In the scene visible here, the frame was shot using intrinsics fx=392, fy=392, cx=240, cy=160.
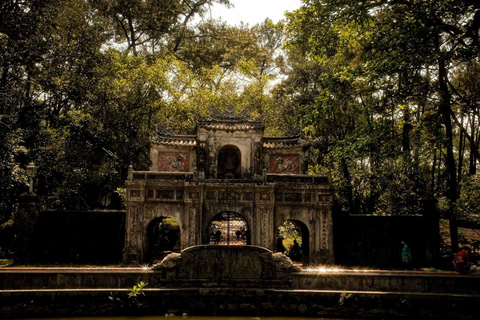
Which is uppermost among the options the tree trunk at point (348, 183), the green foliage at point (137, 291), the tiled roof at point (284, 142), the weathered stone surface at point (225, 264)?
the tiled roof at point (284, 142)

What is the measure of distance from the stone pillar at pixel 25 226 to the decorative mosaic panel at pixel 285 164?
11673mm

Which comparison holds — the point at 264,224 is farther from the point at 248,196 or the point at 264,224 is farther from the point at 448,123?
the point at 448,123

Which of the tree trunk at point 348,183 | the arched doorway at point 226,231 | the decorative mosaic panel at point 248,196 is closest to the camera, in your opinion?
the decorative mosaic panel at point 248,196

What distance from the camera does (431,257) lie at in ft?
57.9

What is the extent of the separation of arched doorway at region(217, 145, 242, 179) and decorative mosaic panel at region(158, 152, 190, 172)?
1731 mm

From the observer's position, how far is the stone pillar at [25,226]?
17438mm

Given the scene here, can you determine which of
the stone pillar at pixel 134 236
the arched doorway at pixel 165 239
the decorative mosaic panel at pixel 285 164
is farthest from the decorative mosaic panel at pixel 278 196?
the arched doorway at pixel 165 239

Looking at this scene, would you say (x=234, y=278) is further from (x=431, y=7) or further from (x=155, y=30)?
(x=155, y=30)

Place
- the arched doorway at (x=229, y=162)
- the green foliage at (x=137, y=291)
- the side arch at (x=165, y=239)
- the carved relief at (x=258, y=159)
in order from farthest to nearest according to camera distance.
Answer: the side arch at (x=165, y=239), the arched doorway at (x=229, y=162), the carved relief at (x=258, y=159), the green foliage at (x=137, y=291)

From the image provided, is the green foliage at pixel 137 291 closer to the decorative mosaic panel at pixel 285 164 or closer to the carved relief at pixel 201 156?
the carved relief at pixel 201 156

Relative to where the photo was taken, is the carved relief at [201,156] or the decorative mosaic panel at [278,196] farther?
the carved relief at [201,156]

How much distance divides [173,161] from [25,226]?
7.48m

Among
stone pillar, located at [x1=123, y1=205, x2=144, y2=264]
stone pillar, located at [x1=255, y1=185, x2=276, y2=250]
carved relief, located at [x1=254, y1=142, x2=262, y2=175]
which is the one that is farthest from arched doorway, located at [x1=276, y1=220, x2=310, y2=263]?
stone pillar, located at [x1=123, y1=205, x2=144, y2=264]

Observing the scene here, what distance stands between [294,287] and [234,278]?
5.70 feet
